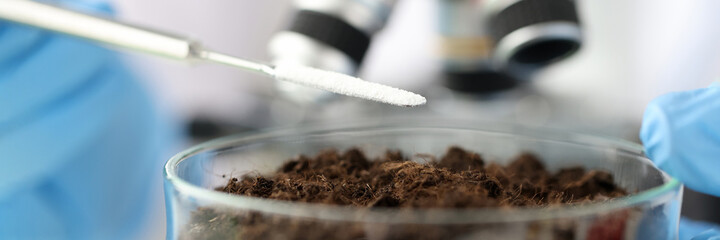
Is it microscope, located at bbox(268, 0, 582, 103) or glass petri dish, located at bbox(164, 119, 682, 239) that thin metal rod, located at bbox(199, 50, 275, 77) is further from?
microscope, located at bbox(268, 0, 582, 103)

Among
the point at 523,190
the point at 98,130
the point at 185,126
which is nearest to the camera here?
the point at 523,190

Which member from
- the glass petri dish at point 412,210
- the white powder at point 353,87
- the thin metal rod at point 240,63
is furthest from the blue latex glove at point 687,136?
the thin metal rod at point 240,63

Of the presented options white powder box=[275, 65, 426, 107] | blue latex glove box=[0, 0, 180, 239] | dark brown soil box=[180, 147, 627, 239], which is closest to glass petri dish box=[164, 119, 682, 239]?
dark brown soil box=[180, 147, 627, 239]

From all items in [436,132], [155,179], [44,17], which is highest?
[44,17]

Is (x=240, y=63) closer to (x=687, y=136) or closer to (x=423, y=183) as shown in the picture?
(x=423, y=183)

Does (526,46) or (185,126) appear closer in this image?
(526,46)

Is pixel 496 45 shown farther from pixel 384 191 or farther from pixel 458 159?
pixel 384 191

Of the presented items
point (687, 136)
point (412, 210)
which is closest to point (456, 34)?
point (687, 136)

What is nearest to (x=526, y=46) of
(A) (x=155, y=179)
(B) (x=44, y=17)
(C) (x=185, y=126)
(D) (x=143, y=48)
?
(D) (x=143, y=48)
